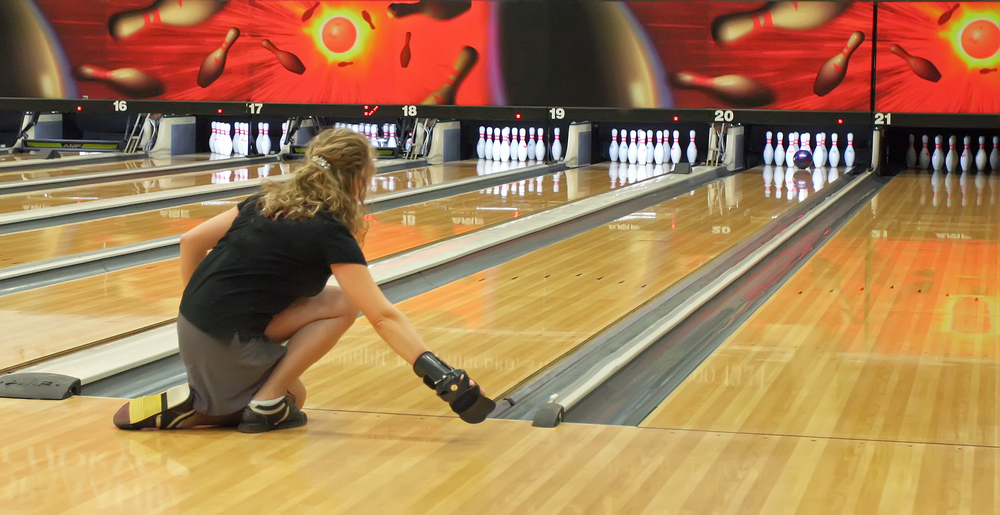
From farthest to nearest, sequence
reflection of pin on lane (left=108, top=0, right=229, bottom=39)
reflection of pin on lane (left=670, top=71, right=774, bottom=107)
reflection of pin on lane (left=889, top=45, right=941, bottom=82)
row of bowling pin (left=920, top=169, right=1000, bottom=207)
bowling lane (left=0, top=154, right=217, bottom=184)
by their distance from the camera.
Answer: reflection of pin on lane (left=108, top=0, right=229, bottom=39), reflection of pin on lane (left=670, top=71, right=774, bottom=107), reflection of pin on lane (left=889, top=45, right=941, bottom=82), bowling lane (left=0, top=154, right=217, bottom=184), row of bowling pin (left=920, top=169, right=1000, bottom=207)

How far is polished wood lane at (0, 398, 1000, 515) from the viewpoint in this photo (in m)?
1.79

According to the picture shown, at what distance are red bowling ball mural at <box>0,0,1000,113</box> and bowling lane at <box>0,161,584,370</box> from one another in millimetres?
1848

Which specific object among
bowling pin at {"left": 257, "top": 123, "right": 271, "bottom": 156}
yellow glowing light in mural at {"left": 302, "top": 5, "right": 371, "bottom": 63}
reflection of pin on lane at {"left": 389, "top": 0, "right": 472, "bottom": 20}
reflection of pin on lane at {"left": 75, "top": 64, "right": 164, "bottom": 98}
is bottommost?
bowling pin at {"left": 257, "top": 123, "right": 271, "bottom": 156}

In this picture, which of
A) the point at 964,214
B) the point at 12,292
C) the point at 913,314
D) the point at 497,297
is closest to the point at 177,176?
the point at 12,292

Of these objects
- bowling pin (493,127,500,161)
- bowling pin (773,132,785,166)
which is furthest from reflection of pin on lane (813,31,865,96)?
bowling pin (493,127,500,161)

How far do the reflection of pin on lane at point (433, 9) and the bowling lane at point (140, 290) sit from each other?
223 centimetres

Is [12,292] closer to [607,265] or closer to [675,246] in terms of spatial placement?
[607,265]

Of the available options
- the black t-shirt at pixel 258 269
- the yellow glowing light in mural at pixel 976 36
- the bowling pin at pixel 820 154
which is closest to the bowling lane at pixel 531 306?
the black t-shirt at pixel 258 269

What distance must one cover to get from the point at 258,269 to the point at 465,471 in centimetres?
53

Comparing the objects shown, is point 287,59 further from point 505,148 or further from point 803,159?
point 803,159

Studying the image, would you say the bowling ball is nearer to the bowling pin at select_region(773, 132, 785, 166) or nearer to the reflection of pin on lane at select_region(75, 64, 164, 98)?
the bowling pin at select_region(773, 132, 785, 166)

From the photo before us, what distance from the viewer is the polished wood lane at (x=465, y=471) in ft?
5.87

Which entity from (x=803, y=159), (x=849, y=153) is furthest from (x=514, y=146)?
(x=849, y=153)

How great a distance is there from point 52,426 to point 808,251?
11.0 ft
